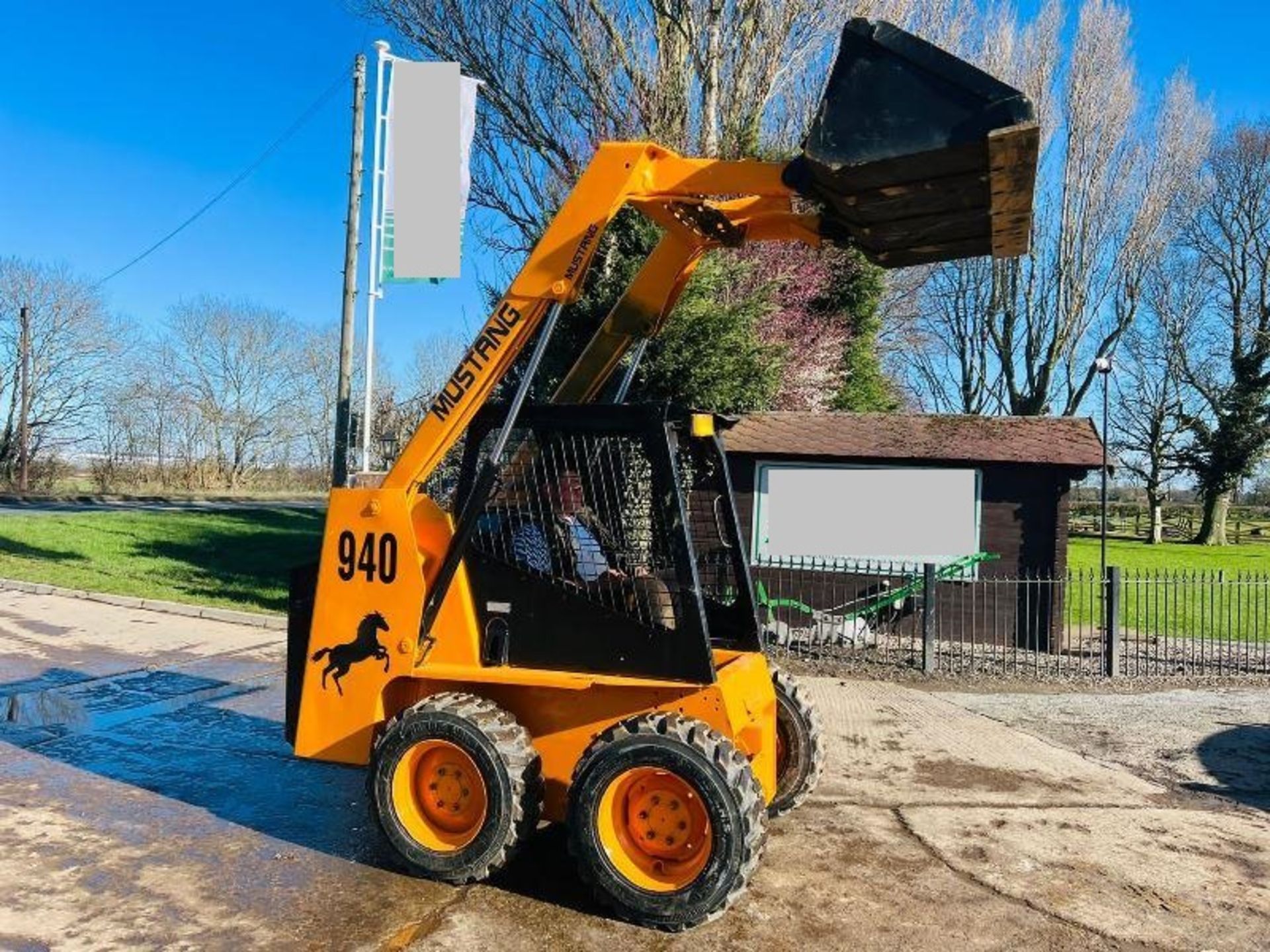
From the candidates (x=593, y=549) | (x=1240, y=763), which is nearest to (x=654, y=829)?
(x=593, y=549)

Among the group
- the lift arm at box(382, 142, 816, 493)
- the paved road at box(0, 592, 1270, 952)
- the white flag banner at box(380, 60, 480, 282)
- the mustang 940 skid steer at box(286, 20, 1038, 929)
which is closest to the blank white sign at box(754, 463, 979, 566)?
the paved road at box(0, 592, 1270, 952)

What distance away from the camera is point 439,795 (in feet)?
15.6

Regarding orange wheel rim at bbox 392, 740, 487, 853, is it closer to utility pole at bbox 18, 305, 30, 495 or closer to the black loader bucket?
the black loader bucket

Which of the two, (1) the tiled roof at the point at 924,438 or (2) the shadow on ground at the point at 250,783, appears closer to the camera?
(2) the shadow on ground at the point at 250,783

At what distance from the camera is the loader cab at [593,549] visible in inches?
178

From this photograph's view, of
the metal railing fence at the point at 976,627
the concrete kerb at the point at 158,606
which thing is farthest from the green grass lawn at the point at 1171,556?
the concrete kerb at the point at 158,606

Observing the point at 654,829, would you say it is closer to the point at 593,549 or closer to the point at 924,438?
the point at 593,549

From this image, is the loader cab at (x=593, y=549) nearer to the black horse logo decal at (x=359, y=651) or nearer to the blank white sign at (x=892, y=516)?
the black horse logo decal at (x=359, y=651)

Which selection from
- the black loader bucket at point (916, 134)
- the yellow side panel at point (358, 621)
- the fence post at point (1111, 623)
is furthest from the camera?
the fence post at point (1111, 623)

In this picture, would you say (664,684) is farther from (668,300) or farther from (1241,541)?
(1241,541)

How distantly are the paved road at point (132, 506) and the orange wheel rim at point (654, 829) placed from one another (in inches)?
1069

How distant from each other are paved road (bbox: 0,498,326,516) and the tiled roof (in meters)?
22.5

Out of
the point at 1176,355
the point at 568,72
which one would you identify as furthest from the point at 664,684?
the point at 1176,355

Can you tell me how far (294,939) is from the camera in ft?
13.3
